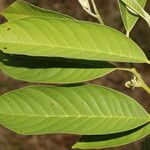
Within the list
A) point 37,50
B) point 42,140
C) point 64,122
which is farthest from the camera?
point 42,140

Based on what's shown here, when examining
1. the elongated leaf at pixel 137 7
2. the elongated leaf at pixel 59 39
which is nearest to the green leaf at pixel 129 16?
the elongated leaf at pixel 137 7

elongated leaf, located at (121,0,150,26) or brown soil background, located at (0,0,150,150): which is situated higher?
elongated leaf, located at (121,0,150,26)

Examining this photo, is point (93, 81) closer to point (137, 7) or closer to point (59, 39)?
point (137, 7)

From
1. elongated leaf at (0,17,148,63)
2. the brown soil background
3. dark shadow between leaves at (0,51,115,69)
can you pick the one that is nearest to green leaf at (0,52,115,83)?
dark shadow between leaves at (0,51,115,69)

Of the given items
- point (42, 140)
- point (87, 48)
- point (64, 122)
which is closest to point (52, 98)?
point (64, 122)

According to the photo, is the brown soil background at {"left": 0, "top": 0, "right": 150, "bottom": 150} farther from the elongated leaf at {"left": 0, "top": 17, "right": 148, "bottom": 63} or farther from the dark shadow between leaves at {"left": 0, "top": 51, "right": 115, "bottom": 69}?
the elongated leaf at {"left": 0, "top": 17, "right": 148, "bottom": 63}

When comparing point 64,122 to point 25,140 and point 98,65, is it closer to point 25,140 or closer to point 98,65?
point 98,65
